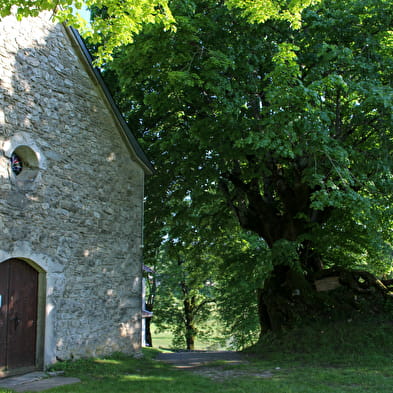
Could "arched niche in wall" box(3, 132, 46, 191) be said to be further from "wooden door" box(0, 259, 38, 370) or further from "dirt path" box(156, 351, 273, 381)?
"dirt path" box(156, 351, 273, 381)

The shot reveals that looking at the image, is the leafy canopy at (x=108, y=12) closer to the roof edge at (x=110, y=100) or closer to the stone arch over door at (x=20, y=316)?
the roof edge at (x=110, y=100)

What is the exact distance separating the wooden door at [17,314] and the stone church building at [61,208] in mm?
19

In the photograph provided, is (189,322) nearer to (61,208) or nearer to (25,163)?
(61,208)

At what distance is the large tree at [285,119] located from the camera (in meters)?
9.04

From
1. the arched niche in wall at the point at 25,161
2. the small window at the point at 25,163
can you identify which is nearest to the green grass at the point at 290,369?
the arched niche in wall at the point at 25,161

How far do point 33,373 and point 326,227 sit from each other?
327 inches

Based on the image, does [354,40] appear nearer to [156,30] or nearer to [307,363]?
[156,30]

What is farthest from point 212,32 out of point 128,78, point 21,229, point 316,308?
point 316,308

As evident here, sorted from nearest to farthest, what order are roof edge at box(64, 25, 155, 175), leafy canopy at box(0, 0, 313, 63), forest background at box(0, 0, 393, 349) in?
leafy canopy at box(0, 0, 313, 63)
forest background at box(0, 0, 393, 349)
roof edge at box(64, 25, 155, 175)

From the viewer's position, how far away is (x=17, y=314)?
826 centimetres

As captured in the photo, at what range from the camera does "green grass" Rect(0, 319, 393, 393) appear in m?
7.15

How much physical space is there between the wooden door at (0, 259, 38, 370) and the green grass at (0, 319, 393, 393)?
0.78 m

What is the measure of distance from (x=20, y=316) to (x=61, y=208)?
229cm

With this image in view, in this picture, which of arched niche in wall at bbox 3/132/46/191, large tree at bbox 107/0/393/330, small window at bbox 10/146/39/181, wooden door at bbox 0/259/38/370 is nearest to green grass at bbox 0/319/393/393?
wooden door at bbox 0/259/38/370
